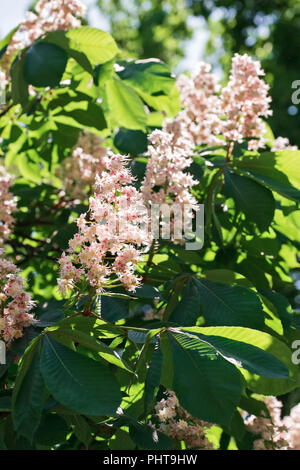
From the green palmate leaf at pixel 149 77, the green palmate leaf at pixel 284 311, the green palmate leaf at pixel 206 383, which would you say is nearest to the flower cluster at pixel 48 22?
the green palmate leaf at pixel 149 77

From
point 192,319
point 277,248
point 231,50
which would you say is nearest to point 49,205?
point 277,248

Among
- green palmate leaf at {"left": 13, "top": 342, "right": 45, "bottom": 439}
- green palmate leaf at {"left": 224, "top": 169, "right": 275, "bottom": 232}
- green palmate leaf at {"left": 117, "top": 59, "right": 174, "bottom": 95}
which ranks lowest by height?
green palmate leaf at {"left": 13, "top": 342, "right": 45, "bottom": 439}

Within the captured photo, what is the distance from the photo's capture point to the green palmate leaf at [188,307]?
1.48 m

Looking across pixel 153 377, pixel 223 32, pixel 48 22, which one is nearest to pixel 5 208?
pixel 48 22

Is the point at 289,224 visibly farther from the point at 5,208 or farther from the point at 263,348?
the point at 5,208

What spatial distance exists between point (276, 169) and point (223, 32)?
40.1 ft

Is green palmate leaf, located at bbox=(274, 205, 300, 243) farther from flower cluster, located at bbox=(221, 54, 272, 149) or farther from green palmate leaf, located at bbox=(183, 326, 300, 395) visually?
green palmate leaf, located at bbox=(183, 326, 300, 395)

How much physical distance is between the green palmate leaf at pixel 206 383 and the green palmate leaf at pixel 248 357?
0.09 feet

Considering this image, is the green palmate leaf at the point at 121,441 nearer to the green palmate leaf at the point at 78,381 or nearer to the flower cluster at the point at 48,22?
the green palmate leaf at the point at 78,381

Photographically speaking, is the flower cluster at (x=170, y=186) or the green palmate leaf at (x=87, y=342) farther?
the flower cluster at (x=170, y=186)

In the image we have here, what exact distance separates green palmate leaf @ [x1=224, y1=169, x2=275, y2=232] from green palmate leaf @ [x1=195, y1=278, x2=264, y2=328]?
0.99 feet

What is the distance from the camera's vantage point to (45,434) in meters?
1.24

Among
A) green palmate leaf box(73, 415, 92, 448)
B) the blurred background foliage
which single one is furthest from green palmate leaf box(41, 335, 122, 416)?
the blurred background foliage

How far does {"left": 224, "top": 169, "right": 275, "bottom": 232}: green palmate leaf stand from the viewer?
5.73 feet
